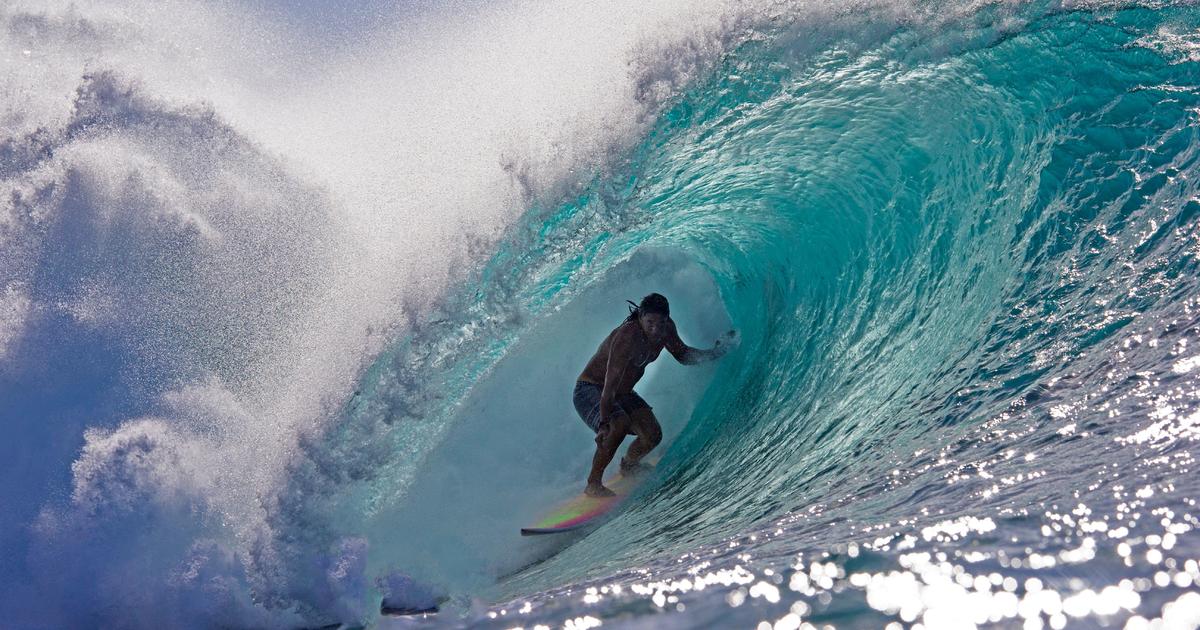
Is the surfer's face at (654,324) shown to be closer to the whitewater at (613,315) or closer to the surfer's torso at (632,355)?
the surfer's torso at (632,355)

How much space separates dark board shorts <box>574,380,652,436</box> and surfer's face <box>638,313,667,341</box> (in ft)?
1.61

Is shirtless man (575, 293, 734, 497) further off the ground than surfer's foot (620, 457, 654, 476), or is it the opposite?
shirtless man (575, 293, 734, 497)

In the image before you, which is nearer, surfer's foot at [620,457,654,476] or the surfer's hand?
surfer's foot at [620,457,654,476]

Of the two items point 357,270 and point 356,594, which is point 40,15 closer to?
point 357,270

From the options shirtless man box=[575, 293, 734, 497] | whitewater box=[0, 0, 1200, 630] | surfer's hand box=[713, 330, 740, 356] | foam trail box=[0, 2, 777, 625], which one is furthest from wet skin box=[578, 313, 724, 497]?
foam trail box=[0, 2, 777, 625]

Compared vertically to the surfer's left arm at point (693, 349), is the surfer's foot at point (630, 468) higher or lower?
lower

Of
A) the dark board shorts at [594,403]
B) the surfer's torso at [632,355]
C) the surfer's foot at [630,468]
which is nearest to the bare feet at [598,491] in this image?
the surfer's foot at [630,468]

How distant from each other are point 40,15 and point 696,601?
870 cm

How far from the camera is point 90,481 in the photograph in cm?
573

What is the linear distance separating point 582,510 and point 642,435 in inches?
26.8

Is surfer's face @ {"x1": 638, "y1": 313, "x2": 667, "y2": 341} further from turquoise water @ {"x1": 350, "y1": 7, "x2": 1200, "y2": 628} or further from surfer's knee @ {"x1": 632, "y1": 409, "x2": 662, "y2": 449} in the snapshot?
turquoise water @ {"x1": 350, "y1": 7, "x2": 1200, "y2": 628}

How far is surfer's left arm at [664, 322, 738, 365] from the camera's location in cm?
570

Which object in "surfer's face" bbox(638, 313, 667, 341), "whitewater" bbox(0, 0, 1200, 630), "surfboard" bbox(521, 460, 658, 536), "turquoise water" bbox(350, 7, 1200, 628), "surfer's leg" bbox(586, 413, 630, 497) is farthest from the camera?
"surfboard" bbox(521, 460, 658, 536)

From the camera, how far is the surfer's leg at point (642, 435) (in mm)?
5695
